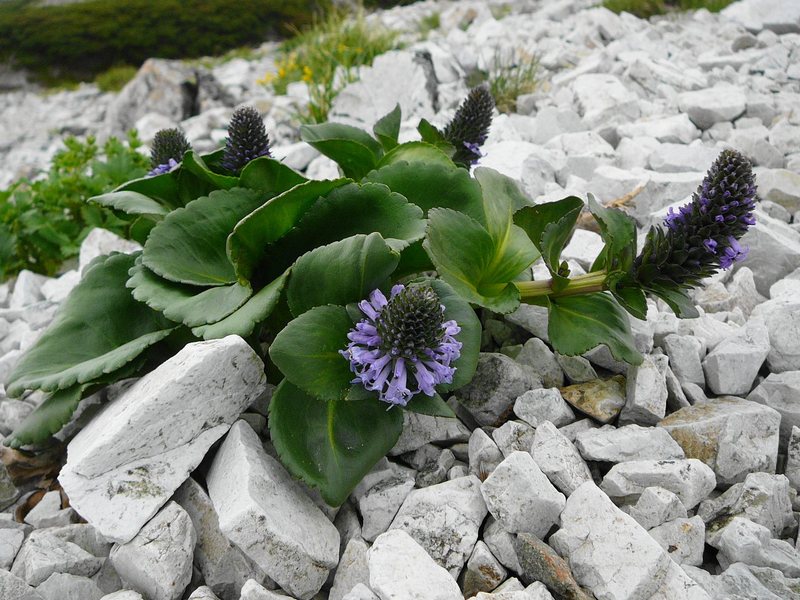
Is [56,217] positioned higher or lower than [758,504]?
lower

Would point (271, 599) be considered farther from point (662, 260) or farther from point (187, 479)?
point (662, 260)

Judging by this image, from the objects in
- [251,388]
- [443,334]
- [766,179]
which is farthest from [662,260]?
[766,179]

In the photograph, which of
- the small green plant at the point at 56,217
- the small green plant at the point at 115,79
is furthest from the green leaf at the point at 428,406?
the small green plant at the point at 115,79

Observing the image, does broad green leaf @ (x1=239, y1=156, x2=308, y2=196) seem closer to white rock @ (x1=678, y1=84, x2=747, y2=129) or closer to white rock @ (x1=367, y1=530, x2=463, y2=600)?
white rock @ (x1=367, y1=530, x2=463, y2=600)

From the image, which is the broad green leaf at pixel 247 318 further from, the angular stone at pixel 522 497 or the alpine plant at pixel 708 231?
the alpine plant at pixel 708 231

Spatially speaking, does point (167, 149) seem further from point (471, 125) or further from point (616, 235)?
point (616, 235)

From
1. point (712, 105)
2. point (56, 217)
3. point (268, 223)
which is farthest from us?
point (712, 105)

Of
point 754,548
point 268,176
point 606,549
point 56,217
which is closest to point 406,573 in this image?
point 606,549

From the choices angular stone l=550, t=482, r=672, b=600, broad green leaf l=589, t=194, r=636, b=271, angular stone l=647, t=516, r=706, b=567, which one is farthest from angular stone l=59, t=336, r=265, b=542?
angular stone l=647, t=516, r=706, b=567
